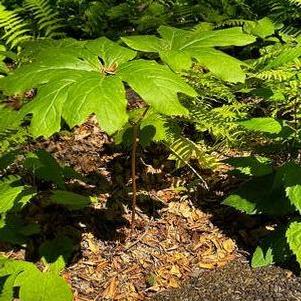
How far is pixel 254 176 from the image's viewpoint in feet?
10.6

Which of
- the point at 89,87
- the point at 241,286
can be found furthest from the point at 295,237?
the point at 89,87

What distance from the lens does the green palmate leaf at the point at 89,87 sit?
1796 millimetres

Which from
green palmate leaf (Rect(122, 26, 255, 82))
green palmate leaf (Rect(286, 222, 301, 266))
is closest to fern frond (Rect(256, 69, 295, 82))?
green palmate leaf (Rect(286, 222, 301, 266))

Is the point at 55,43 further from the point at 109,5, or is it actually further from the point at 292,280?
the point at 109,5

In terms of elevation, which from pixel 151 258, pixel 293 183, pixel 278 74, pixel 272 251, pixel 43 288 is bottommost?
pixel 151 258

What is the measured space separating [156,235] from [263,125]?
945 mm

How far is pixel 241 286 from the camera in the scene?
2.80m

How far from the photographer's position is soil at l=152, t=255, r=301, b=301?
8.96 feet

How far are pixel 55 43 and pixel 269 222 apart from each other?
1.66m

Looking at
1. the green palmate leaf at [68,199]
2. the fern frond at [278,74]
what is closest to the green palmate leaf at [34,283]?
the green palmate leaf at [68,199]

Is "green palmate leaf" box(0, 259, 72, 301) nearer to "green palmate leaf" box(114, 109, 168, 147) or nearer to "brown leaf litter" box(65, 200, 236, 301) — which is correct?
"brown leaf litter" box(65, 200, 236, 301)

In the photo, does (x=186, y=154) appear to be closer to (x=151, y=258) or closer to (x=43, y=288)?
(x=151, y=258)

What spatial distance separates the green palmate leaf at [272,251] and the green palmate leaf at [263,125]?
0.62 metres

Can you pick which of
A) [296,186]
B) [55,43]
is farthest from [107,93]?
[296,186]
